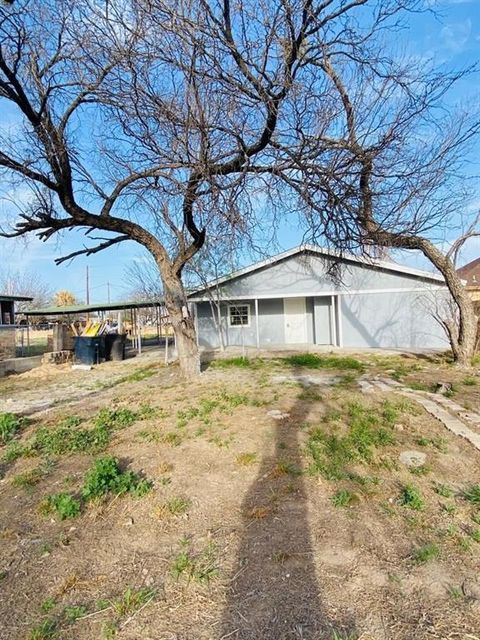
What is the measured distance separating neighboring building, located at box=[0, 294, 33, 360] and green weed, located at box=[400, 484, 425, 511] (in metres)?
14.4

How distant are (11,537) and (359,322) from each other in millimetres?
14381

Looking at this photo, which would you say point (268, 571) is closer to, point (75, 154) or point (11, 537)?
point (11, 537)

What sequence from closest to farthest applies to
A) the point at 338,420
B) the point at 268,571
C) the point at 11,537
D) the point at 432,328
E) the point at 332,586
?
the point at 332,586, the point at 268,571, the point at 11,537, the point at 338,420, the point at 432,328

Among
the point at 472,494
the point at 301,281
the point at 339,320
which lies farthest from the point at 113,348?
the point at 472,494

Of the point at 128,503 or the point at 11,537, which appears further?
the point at 128,503

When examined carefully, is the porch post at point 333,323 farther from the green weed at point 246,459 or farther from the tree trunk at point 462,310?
the green weed at point 246,459

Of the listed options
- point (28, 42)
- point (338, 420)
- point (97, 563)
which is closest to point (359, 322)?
point (338, 420)

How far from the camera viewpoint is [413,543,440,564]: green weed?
252 cm

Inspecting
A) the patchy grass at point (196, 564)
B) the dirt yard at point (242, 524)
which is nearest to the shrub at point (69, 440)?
the dirt yard at point (242, 524)

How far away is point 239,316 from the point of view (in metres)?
17.5

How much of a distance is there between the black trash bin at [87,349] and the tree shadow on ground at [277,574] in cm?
1253

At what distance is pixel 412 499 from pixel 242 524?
1.39 metres

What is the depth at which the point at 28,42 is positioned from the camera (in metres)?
5.23

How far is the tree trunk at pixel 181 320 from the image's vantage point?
807 centimetres
